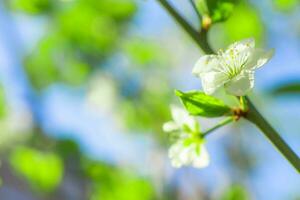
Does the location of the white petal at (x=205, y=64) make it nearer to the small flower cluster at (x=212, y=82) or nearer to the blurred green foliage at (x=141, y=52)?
the small flower cluster at (x=212, y=82)

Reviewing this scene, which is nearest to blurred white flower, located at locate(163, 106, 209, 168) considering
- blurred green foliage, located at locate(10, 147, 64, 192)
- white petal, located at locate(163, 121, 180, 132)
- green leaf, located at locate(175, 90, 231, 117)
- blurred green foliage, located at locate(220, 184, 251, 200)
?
white petal, located at locate(163, 121, 180, 132)

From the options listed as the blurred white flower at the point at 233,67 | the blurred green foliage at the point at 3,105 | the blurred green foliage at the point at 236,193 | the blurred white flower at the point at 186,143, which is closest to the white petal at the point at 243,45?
the blurred white flower at the point at 233,67

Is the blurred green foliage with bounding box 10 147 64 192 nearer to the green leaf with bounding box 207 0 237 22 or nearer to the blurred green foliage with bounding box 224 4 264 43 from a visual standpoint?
the blurred green foliage with bounding box 224 4 264 43

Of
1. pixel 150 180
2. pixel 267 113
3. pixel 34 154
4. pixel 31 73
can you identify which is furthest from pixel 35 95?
pixel 267 113

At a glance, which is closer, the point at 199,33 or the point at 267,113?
the point at 199,33

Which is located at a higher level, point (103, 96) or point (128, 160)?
point (103, 96)

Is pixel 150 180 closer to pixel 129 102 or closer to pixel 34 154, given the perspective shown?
pixel 34 154
